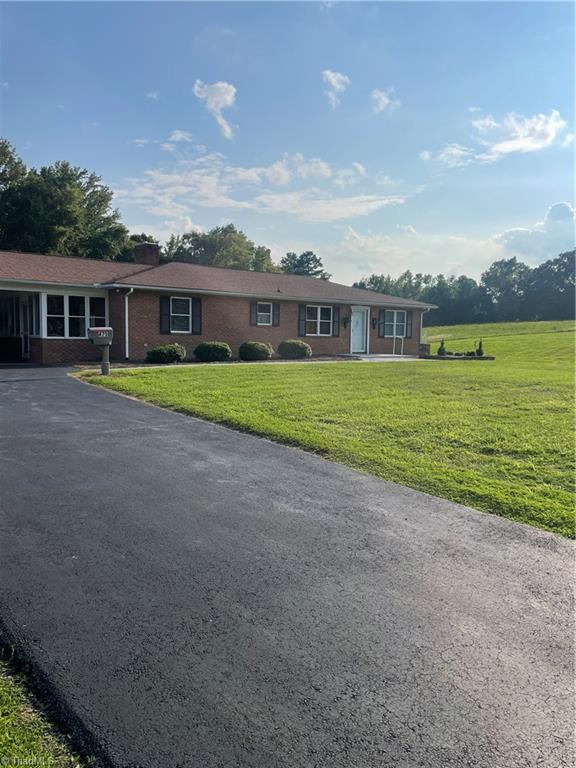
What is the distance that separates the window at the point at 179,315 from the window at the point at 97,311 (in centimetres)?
244

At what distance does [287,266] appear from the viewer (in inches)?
3027

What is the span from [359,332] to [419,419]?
18.1 metres

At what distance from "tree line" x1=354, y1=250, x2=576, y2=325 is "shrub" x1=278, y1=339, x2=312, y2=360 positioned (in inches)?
1836

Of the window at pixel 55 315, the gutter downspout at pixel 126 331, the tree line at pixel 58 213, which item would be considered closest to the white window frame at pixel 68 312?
the window at pixel 55 315

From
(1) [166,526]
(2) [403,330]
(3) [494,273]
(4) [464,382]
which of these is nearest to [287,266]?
(3) [494,273]

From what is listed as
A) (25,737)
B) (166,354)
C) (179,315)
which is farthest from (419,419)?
(179,315)

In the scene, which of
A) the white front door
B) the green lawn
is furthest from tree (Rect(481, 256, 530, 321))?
the green lawn

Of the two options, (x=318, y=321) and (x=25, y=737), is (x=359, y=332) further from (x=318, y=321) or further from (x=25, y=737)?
(x=25, y=737)

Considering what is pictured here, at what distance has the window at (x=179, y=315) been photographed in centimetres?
2044

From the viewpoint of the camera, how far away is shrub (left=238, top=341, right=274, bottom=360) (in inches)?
813

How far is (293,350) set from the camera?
22.5 metres

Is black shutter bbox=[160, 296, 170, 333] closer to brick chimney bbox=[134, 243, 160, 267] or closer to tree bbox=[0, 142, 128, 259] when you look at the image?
brick chimney bbox=[134, 243, 160, 267]

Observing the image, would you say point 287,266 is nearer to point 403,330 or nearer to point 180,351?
point 403,330

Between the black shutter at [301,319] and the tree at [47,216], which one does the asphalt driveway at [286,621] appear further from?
the tree at [47,216]
